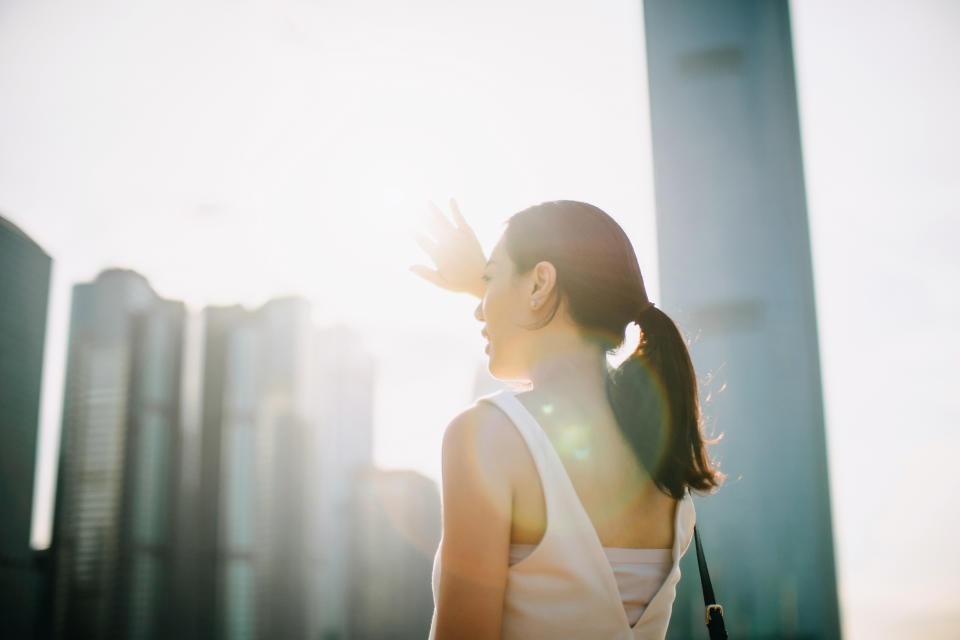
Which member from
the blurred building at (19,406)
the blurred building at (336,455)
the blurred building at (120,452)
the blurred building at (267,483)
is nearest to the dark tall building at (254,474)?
the blurred building at (267,483)

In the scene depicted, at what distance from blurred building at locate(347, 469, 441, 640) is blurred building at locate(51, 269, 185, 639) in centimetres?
A: 1973

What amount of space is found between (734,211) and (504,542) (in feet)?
98.9

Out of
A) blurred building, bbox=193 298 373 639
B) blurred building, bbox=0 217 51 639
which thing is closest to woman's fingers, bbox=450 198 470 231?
blurred building, bbox=0 217 51 639

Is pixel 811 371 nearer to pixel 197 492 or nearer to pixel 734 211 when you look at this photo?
pixel 734 211

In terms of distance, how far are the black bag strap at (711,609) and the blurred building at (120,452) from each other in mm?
55633

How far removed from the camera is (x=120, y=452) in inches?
2056

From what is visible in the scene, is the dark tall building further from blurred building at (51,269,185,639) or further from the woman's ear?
the woman's ear

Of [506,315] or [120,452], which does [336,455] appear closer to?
[120,452]

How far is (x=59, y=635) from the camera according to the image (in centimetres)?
4481

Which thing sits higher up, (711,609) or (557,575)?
(557,575)

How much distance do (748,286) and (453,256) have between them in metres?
27.9

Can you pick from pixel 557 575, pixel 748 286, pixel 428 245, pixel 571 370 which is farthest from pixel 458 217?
Answer: pixel 748 286

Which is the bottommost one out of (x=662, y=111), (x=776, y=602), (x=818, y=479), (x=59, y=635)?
(x=59, y=635)

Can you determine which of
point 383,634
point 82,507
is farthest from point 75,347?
point 383,634
